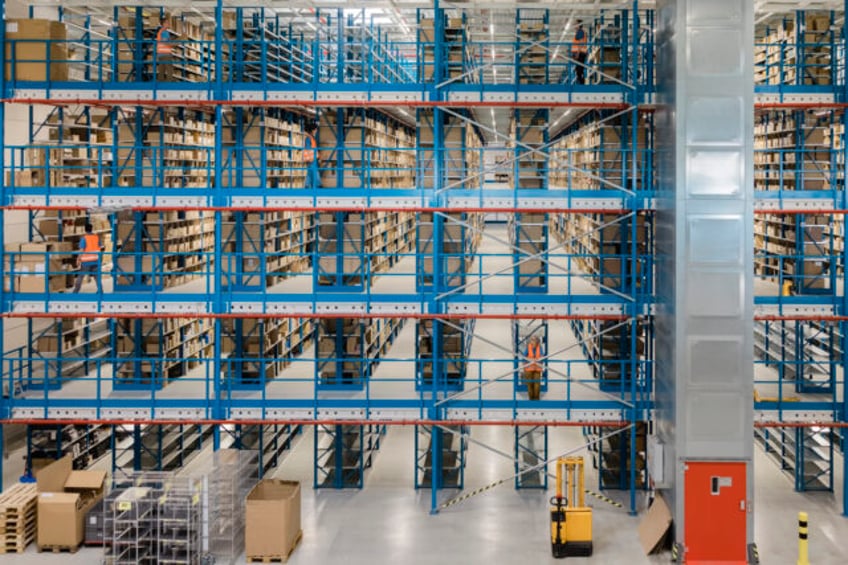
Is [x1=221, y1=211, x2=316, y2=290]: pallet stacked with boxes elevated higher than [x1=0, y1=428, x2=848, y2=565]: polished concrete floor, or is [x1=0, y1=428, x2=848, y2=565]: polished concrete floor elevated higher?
[x1=221, y1=211, x2=316, y2=290]: pallet stacked with boxes

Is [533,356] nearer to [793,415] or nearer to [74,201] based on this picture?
[793,415]

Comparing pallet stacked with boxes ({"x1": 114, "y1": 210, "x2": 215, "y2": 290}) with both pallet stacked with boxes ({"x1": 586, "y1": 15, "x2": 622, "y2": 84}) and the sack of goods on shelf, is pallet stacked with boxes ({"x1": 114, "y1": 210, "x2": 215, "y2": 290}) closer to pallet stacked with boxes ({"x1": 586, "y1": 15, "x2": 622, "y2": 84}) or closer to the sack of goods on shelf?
the sack of goods on shelf

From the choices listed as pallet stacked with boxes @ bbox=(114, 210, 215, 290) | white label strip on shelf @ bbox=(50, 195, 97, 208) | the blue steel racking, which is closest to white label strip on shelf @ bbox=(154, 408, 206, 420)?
the blue steel racking

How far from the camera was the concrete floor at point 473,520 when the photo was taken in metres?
11.6

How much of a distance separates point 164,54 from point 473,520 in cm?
773

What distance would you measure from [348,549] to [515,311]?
3.76m

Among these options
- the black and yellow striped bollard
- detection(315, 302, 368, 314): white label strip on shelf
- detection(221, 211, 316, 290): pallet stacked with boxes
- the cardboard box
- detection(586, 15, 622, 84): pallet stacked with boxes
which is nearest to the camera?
the black and yellow striped bollard

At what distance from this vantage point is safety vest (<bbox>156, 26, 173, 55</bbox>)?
12.9 meters


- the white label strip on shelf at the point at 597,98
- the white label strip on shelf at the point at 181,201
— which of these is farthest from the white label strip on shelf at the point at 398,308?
the white label strip on shelf at the point at 597,98

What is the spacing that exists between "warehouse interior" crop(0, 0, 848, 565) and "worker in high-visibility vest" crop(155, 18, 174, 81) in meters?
0.07

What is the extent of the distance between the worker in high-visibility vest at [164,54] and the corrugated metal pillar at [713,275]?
6.86 metres

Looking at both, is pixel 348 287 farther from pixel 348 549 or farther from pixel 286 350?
pixel 286 350

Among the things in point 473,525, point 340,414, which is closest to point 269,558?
point 340,414

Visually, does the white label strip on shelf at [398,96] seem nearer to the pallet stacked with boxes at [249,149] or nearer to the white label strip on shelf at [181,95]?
the pallet stacked with boxes at [249,149]
